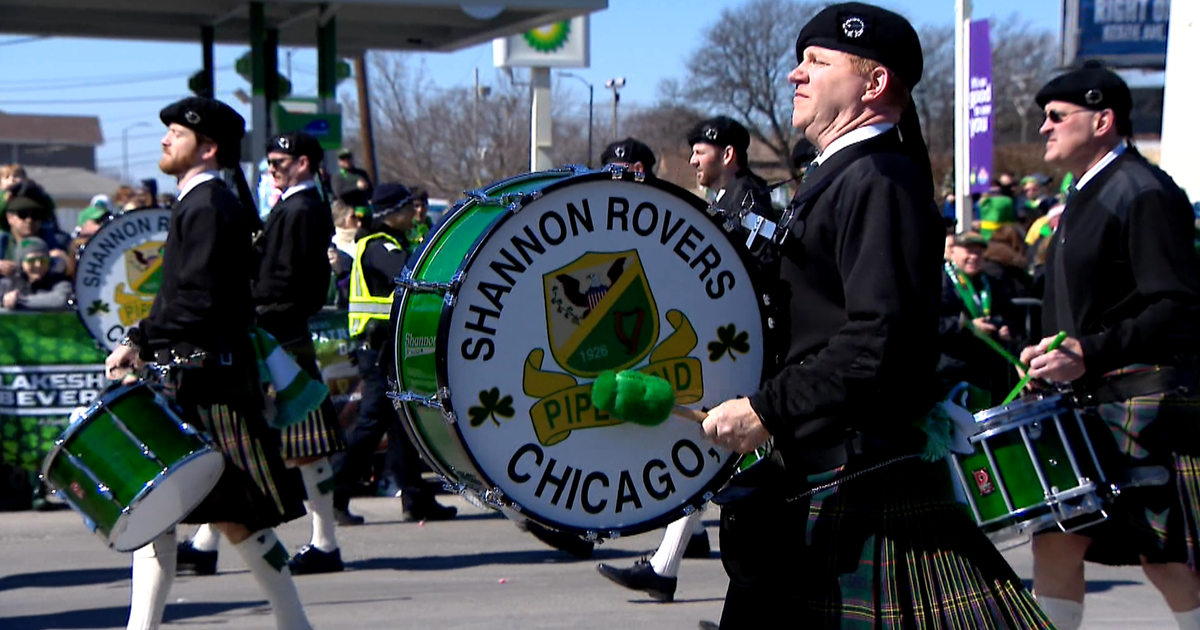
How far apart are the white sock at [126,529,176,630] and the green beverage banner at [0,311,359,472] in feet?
13.6

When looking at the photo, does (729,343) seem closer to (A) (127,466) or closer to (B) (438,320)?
(B) (438,320)

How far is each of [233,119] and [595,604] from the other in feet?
8.32

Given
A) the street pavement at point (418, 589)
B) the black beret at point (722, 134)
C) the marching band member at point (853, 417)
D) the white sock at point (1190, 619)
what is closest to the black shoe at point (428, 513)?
the street pavement at point (418, 589)

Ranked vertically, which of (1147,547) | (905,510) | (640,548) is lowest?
(640,548)

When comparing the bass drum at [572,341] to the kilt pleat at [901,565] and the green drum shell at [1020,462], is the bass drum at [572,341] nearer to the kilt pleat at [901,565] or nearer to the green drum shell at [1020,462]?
the kilt pleat at [901,565]

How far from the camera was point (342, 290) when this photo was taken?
9.85 meters

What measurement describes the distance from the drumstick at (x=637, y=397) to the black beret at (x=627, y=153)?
170 inches

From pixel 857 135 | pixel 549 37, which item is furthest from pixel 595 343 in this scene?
pixel 549 37

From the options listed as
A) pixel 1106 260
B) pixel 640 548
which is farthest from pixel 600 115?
pixel 1106 260

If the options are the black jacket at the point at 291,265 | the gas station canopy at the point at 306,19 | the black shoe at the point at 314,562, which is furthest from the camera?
the gas station canopy at the point at 306,19

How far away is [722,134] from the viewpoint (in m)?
6.83

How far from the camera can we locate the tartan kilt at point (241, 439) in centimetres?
514

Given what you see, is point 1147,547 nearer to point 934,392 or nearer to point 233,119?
point 934,392

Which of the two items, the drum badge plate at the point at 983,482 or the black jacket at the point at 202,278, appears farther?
the black jacket at the point at 202,278
